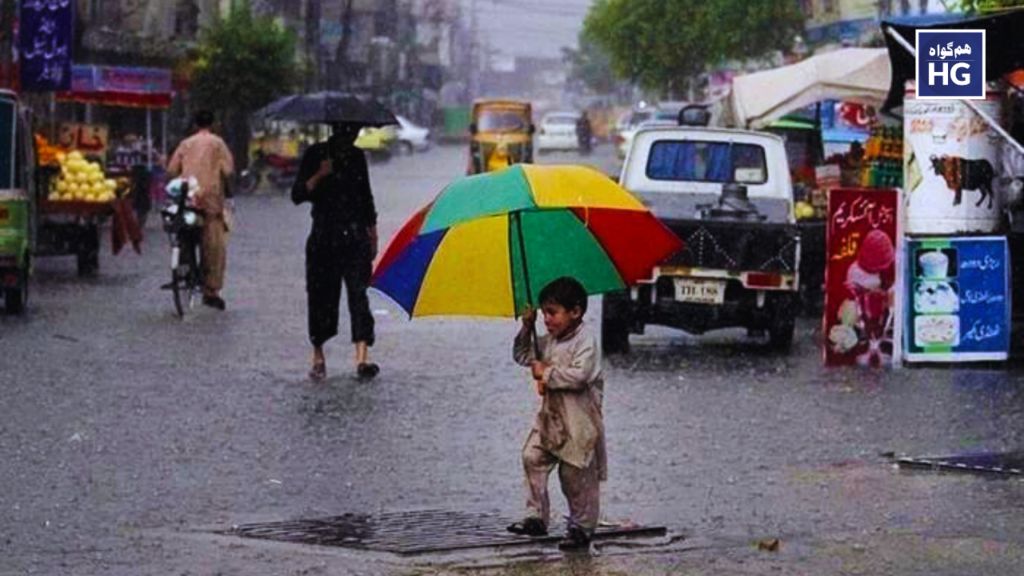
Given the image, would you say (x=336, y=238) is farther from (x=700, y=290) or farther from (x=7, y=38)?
(x=7, y=38)

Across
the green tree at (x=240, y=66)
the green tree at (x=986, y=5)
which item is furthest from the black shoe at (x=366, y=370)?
the green tree at (x=240, y=66)

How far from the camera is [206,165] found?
73.3ft

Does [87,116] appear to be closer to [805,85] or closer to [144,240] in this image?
[144,240]

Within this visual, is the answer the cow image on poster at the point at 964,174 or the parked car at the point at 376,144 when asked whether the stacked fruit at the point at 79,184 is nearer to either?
the cow image on poster at the point at 964,174

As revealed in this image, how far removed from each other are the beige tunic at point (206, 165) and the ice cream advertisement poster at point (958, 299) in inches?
296

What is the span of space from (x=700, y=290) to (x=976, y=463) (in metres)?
6.48

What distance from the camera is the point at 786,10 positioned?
67312 millimetres

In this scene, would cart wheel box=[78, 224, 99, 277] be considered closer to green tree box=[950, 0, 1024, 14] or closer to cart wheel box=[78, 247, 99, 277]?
cart wheel box=[78, 247, 99, 277]

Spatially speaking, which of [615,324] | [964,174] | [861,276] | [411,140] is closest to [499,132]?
[411,140]

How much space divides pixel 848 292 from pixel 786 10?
50.7 metres

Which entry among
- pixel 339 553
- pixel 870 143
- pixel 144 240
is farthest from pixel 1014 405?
pixel 144 240

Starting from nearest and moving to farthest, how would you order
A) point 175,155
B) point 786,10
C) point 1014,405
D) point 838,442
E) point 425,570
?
point 425,570, point 838,442, point 1014,405, point 175,155, point 786,10

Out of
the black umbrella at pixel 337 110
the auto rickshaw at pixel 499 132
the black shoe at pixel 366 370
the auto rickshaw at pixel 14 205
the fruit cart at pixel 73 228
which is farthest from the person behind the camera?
the auto rickshaw at pixel 499 132

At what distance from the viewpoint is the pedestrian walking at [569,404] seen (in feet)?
30.7
